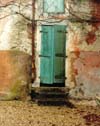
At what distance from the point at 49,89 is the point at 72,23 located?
7.12 ft

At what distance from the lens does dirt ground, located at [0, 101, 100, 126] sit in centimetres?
1203

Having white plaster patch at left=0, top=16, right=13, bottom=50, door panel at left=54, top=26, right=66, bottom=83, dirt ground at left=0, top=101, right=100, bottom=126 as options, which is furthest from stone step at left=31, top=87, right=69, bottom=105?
white plaster patch at left=0, top=16, right=13, bottom=50

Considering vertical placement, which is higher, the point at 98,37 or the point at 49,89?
the point at 98,37

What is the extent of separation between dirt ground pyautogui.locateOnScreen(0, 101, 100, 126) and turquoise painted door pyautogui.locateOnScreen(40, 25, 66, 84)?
102 centimetres

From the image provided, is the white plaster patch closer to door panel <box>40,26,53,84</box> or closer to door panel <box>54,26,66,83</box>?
door panel <box>40,26,53,84</box>

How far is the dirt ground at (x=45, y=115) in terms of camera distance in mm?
12031

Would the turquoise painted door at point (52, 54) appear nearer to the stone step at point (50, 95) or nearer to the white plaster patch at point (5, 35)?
the stone step at point (50, 95)

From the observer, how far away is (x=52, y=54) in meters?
14.5

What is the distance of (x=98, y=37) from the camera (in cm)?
1463

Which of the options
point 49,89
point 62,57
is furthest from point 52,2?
point 49,89

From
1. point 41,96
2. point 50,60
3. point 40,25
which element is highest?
point 40,25

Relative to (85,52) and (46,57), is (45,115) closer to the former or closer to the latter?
(46,57)

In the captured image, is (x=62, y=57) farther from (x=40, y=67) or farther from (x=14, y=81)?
(x=14, y=81)

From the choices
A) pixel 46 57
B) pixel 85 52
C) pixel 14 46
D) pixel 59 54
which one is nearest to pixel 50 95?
pixel 46 57
